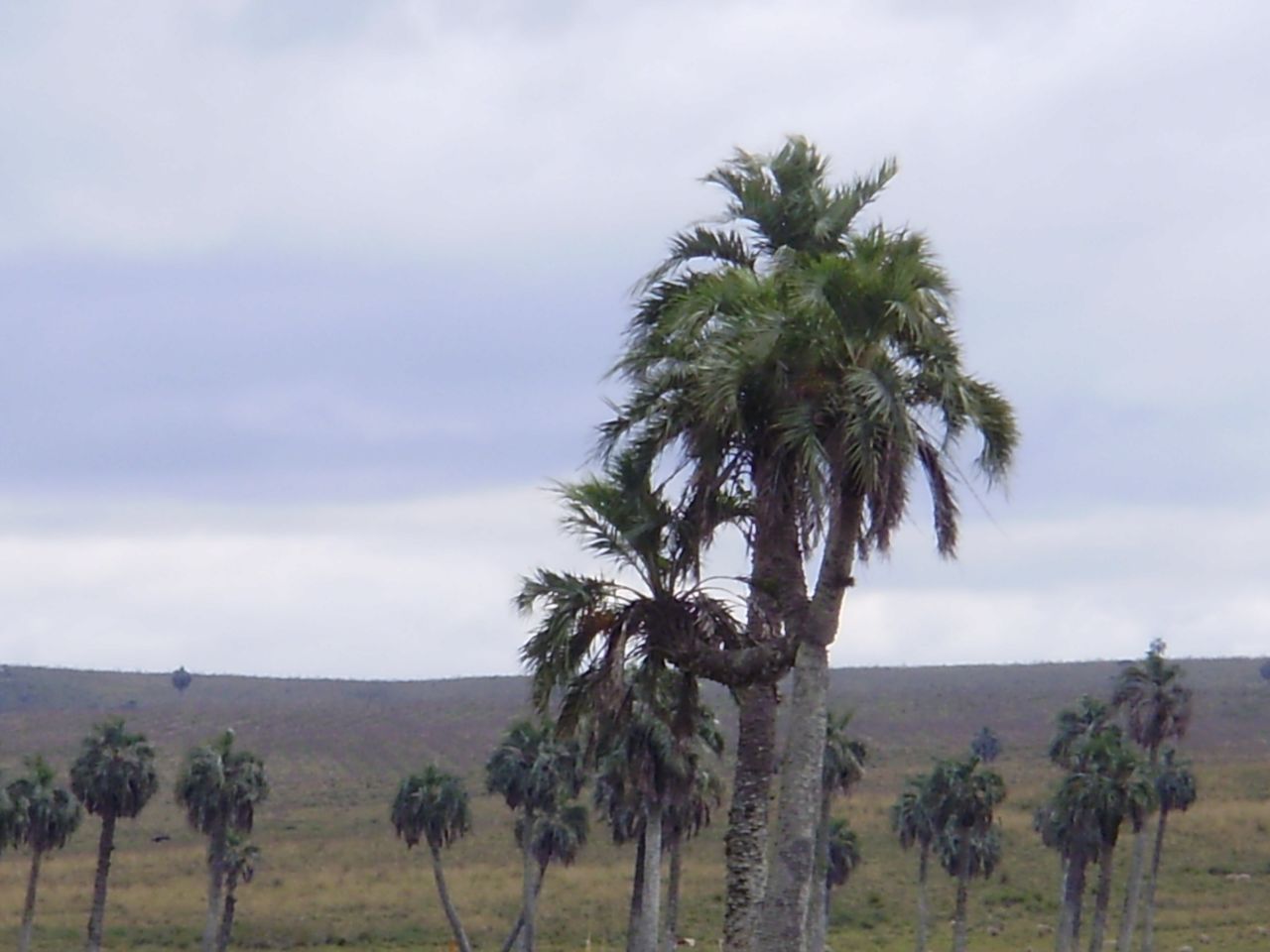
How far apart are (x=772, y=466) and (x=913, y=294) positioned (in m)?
2.07

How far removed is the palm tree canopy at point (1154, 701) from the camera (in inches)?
2542

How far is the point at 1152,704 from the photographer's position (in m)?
64.6

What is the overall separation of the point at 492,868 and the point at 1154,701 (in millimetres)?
41274

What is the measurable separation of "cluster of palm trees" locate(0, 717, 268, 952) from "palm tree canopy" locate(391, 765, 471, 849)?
628 centimetres

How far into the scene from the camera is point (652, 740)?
135 ft

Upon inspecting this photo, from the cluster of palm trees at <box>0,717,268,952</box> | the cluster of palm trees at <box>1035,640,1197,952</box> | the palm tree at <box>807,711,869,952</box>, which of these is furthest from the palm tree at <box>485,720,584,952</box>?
the cluster of palm trees at <box>1035,640,1197,952</box>

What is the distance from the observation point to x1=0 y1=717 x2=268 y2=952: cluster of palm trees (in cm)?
5847

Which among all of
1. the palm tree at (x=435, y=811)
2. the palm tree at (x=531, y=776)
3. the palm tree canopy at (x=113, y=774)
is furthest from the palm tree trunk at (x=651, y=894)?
the palm tree at (x=435, y=811)

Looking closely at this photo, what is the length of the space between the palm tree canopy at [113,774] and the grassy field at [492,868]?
17.4m

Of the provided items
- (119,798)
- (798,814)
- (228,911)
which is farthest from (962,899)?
(798,814)

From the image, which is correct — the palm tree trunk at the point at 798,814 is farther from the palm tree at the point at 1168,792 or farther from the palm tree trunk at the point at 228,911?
the palm tree trunk at the point at 228,911

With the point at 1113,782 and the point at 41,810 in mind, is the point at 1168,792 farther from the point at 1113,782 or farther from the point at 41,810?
the point at 41,810

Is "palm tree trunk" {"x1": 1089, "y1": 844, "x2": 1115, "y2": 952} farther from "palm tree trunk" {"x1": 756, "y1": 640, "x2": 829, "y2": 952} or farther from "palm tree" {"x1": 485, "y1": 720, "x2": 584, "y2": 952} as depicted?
"palm tree trunk" {"x1": 756, "y1": 640, "x2": 829, "y2": 952}

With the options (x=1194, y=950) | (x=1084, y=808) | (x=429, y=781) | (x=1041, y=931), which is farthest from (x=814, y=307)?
(x=1041, y=931)
